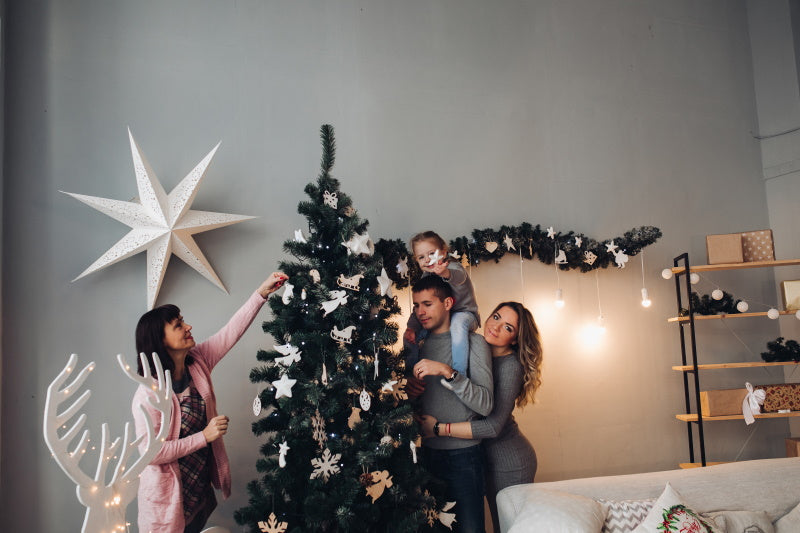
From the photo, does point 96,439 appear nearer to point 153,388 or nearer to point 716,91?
point 153,388

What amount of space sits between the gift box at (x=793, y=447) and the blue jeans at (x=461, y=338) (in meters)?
2.12

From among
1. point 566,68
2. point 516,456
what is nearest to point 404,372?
point 516,456

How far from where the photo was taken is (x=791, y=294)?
3289 millimetres

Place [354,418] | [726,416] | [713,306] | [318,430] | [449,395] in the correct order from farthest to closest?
[713,306] < [726,416] < [354,418] < [449,395] < [318,430]

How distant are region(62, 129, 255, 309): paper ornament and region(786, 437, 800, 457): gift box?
3.40 m

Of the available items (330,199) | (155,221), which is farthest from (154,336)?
(330,199)

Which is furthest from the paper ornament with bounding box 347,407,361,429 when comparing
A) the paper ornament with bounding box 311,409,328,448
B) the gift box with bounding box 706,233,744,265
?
the gift box with bounding box 706,233,744,265

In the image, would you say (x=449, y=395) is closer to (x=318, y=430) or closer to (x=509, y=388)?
(x=509, y=388)

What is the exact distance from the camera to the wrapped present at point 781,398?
10.5 feet

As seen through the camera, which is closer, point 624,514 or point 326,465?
point 326,465

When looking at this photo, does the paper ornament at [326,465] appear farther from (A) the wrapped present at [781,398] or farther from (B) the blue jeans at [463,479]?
(A) the wrapped present at [781,398]

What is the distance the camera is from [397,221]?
3242mm

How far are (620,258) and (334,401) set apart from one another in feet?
6.39

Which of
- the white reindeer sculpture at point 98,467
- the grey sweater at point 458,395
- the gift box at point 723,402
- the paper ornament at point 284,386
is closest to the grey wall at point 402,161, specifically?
the gift box at point 723,402
